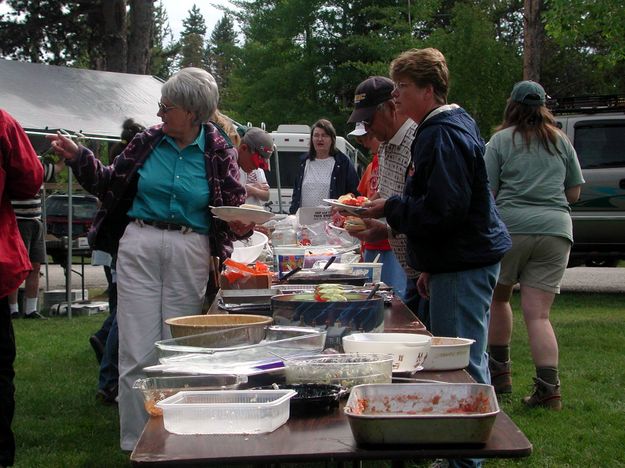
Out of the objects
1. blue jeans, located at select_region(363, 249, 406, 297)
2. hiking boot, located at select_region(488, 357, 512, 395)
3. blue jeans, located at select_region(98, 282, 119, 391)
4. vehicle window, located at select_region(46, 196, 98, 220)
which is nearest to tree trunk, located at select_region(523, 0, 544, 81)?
vehicle window, located at select_region(46, 196, 98, 220)

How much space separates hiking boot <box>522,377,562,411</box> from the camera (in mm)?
5688

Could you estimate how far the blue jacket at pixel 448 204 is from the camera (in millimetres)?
3143

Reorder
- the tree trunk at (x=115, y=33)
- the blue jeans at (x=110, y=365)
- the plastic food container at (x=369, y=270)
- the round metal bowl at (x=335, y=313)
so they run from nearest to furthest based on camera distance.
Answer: the round metal bowl at (x=335, y=313), the plastic food container at (x=369, y=270), the blue jeans at (x=110, y=365), the tree trunk at (x=115, y=33)

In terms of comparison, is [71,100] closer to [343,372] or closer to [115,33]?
[115,33]

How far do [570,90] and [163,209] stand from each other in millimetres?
30623

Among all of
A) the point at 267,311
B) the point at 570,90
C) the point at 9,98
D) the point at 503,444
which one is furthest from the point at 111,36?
the point at 570,90

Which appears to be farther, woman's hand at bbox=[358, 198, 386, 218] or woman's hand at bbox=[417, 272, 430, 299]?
woman's hand at bbox=[417, 272, 430, 299]

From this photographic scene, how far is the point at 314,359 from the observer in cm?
231

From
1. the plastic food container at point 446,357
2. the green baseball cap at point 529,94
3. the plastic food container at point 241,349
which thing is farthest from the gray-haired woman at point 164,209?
the green baseball cap at point 529,94

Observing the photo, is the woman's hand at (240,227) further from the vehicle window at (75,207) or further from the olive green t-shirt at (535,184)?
the vehicle window at (75,207)

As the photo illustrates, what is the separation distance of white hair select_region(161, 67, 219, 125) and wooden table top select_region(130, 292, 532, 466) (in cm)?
238

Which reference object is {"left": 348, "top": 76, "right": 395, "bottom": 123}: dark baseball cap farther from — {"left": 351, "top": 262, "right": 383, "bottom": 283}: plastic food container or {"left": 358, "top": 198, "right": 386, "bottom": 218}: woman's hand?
{"left": 358, "top": 198, "right": 386, "bottom": 218}: woman's hand

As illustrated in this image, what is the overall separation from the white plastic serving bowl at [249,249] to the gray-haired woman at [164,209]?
0.40m

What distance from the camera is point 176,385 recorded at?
2.10 metres
